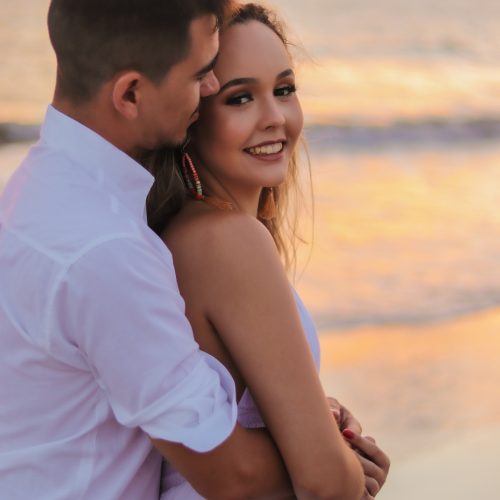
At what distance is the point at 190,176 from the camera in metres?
2.72

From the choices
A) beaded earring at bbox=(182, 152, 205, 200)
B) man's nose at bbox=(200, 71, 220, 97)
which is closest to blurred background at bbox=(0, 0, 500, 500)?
beaded earring at bbox=(182, 152, 205, 200)

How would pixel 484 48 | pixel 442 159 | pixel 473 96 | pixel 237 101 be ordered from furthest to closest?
pixel 484 48, pixel 473 96, pixel 442 159, pixel 237 101

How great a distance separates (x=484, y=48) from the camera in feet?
46.0

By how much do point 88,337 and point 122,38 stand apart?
0.61 metres

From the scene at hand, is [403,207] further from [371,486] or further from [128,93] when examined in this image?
[128,93]

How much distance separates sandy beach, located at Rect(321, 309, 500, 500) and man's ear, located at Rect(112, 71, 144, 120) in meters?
2.37

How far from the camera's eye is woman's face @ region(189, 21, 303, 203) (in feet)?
8.91

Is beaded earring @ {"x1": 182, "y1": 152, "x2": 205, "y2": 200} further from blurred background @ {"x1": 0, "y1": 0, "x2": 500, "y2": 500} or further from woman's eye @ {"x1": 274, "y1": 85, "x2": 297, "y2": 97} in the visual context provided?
blurred background @ {"x1": 0, "y1": 0, "x2": 500, "y2": 500}

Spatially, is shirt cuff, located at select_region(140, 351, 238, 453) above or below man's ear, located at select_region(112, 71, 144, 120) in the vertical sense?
below

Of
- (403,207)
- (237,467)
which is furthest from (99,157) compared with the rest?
(403,207)

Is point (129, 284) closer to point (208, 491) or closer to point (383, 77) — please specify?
point (208, 491)

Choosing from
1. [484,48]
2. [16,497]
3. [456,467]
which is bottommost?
[484,48]

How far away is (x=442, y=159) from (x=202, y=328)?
27.1 ft

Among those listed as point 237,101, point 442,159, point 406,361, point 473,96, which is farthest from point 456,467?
A: point 473,96
